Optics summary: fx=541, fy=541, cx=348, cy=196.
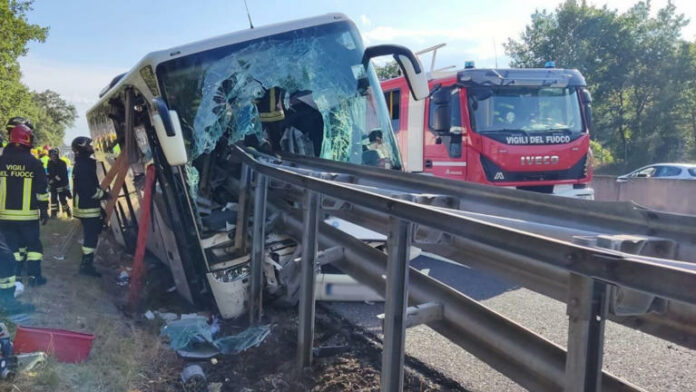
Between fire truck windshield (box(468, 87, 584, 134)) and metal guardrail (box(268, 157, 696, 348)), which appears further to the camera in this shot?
fire truck windshield (box(468, 87, 584, 134))

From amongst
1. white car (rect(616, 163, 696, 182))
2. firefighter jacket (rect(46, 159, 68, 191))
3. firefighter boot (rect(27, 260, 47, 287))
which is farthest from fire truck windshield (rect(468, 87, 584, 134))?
white car (rect(616, 163, 696, 182))

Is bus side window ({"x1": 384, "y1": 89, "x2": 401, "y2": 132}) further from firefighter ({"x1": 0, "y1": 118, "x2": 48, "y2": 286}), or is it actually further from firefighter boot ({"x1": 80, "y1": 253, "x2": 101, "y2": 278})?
firefighter ({"x1": 0, "y1": 118, "x2": 48, "y2": 286})

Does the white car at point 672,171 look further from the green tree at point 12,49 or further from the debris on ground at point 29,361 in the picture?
the green tree at point 12,49

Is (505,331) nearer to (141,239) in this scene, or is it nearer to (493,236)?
(493,236)

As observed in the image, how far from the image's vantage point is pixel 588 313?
154 centimetres

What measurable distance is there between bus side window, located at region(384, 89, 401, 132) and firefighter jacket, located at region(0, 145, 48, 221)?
18.2ft

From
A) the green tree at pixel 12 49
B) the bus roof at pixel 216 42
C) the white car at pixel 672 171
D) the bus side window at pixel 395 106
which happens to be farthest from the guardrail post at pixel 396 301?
the green tree at pixel 12 49

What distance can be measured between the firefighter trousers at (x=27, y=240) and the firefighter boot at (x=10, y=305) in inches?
27.4

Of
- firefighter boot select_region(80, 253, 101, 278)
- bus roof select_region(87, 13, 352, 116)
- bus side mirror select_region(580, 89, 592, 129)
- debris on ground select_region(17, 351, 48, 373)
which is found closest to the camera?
debris on ground select_region(17, 351, 48, 373)

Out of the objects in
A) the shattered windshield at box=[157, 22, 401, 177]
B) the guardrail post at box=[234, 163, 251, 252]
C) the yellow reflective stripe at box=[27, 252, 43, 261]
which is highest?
the shattered windshield at box=[157, 22, 401, 177]

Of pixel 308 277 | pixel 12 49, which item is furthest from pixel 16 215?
pixel 12 49

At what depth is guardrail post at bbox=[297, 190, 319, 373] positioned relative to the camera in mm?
3266

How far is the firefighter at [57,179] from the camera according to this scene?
9758 mm

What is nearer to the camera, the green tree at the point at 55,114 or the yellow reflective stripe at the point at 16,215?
the yellow reflective stripe at the point at 16,215
